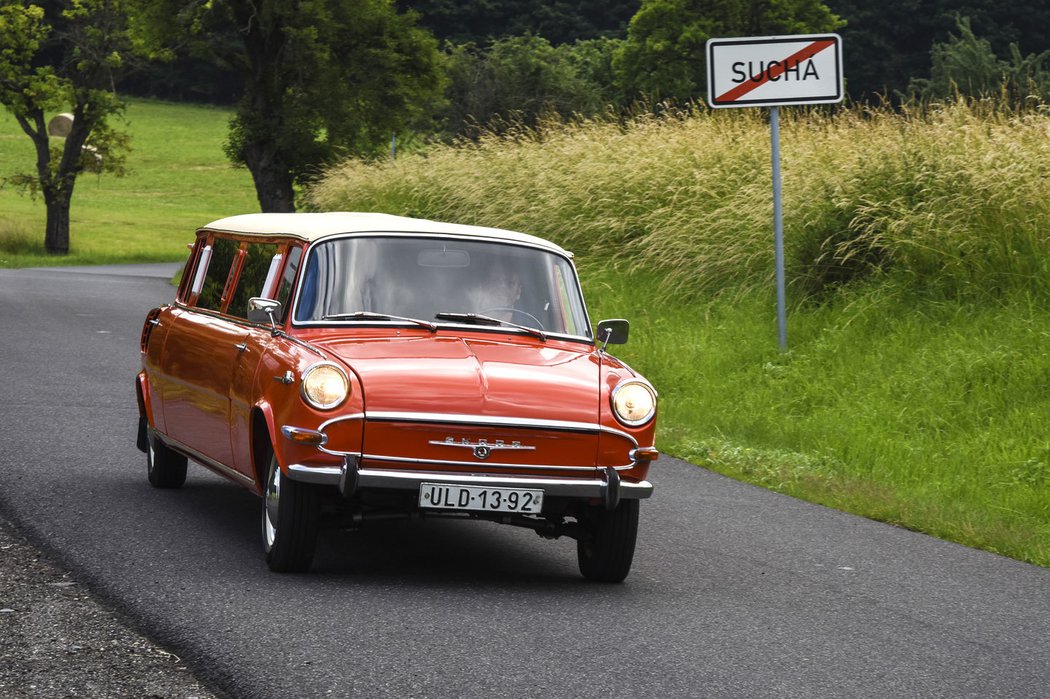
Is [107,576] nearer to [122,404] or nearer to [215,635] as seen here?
[215,635]

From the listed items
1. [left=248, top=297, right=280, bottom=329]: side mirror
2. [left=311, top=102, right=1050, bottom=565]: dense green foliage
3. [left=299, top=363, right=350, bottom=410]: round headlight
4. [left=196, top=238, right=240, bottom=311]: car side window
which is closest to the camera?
[left=299, top=363, right=350, bottom=410]: round headlight

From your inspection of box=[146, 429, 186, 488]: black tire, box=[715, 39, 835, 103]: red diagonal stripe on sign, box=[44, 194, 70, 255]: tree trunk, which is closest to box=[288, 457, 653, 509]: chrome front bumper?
box=[146, 429, 186, 488]: black tire

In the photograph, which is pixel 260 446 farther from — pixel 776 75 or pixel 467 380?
pixel 776 75

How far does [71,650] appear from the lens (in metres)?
5.56

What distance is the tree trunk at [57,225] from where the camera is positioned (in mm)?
50938

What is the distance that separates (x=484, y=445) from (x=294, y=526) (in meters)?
0.87

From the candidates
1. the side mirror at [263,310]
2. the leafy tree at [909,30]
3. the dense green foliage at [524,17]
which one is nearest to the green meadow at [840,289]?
the side mirror at [263,310]

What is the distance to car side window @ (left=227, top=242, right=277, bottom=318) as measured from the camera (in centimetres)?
819

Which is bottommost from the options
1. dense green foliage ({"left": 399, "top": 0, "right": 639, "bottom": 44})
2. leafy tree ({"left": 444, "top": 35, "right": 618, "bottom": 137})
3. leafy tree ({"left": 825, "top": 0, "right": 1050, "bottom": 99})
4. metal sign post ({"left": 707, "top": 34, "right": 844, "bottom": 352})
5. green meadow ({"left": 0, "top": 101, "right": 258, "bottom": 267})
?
green meadow ({"left": 0, "top": 101, "right": 258, "bottom": 267})

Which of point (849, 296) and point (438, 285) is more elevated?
point (438, 285)

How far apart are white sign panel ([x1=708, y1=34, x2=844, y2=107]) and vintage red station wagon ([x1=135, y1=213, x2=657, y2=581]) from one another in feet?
19.9

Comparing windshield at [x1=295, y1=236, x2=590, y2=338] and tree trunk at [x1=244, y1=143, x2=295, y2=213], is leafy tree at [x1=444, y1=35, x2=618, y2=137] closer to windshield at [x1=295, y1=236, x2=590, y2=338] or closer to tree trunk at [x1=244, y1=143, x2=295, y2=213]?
tree trunk at [x1=244, y1=143, x2=295, y2=213]

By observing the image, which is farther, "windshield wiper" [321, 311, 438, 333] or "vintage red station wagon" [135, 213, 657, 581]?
"windshield wiper" [321, 311, 438, 333]

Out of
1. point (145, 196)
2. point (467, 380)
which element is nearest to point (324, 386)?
point (467, 380)
